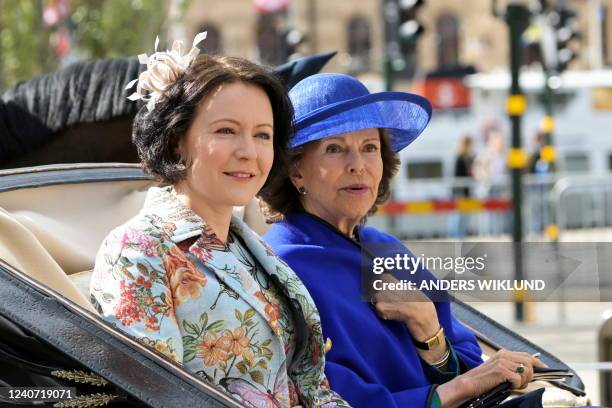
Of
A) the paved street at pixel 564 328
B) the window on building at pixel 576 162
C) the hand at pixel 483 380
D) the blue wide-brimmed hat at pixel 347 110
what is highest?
the blue wide-brimmed hat at pixel 347 110

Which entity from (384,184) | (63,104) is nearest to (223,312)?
(384,184)

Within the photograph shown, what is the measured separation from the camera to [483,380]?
2.95 m

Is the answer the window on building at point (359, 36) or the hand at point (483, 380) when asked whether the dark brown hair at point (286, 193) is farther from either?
the window on building at point (359, 36)

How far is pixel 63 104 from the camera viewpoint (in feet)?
15.1

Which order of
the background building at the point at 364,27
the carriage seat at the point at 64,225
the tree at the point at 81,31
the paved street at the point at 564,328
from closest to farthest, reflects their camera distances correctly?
the carriage seat at the point at 64,225 < the paved street at the point at 564,328 < the tree at the point at 81,31 < the background building at the point at 364,27

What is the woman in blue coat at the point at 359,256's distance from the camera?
291 cm

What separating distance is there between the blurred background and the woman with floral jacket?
39 cm

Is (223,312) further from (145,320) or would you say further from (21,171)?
(21,171)

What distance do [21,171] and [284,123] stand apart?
0.74 meters

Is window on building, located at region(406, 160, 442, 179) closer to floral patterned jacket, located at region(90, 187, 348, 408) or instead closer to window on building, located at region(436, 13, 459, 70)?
window on building, located at region(436, 13, 459, 70)

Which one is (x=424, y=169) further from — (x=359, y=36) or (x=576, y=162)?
(x=359, y=36)

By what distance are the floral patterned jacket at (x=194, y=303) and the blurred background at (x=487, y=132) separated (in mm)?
606

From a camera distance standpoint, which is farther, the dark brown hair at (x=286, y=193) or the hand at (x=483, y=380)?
the dark brown hair at (x=286, y=193)

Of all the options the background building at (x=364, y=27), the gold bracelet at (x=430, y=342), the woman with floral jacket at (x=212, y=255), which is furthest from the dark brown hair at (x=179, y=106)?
the background building at (x=364, y=27)
